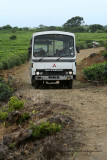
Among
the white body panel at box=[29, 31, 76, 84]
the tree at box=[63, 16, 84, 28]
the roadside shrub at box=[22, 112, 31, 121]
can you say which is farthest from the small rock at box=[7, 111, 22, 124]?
the tree at box=[63, 16, 84, 28]

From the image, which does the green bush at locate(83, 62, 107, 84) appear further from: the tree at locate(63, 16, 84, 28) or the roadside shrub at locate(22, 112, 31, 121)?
the tree at locate(63, 16, 84, 28)

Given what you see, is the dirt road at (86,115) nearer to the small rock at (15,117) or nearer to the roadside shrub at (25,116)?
the roadside shrub at (25,116)

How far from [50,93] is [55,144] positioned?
570 cm

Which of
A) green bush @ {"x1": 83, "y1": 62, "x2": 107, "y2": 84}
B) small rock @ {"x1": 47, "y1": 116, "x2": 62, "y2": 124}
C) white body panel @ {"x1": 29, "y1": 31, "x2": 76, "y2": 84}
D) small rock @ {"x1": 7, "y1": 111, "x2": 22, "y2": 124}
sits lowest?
green bush @ {"x1": 83, "y1": 62, "x2": 107, "y2": 84}

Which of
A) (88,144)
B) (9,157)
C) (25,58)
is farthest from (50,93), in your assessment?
(25,58)

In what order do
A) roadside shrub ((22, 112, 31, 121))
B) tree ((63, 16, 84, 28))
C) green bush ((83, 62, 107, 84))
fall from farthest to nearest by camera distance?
tree ((63, 16, 84, 28)), green bush ((83, 62, 107, 84)), roadside shrub ((22, 112, 31, 121))

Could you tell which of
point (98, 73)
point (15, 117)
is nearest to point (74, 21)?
point (98, 73)

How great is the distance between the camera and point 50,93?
10.7 m

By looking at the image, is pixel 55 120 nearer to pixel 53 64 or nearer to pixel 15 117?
pixel 15 117

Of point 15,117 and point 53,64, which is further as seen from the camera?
point 53,64

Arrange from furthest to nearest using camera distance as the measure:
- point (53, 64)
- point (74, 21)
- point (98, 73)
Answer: point (74, 21)
point (98, 73)
point (53, 64)

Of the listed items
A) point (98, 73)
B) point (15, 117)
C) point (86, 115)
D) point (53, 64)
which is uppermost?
point (53, 64)

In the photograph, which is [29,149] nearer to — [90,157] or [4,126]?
[90,157]

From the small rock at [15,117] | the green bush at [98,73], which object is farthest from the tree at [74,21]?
the small rock at [15,117]
